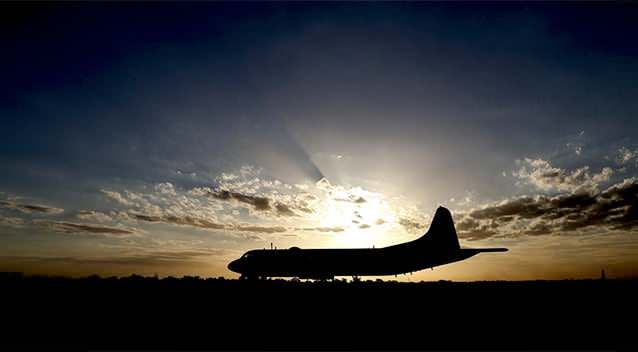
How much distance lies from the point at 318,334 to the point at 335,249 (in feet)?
107

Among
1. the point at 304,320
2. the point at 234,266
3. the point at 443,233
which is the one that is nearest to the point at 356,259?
the point at 443,233

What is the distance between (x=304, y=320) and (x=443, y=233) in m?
34.9

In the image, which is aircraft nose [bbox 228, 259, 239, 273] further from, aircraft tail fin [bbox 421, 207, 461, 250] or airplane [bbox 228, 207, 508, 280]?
aircraft tail fin [bbox 421, 207, 461, 250]

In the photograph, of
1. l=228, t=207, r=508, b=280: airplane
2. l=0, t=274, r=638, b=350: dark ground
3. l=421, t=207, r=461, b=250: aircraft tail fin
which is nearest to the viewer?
l=0, t=274, r=638, b=350: dark ground

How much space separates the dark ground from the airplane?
78.1 ft

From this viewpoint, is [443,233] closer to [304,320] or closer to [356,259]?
[356,259]

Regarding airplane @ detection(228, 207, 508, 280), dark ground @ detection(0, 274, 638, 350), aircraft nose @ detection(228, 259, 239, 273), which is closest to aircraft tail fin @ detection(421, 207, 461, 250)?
airplane @ detection(228, 207, 508, 280)

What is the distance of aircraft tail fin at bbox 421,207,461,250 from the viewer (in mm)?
42812

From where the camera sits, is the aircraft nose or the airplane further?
the aircraft nose

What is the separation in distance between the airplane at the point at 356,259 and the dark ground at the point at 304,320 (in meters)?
23.8

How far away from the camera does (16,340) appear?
29.3 feet

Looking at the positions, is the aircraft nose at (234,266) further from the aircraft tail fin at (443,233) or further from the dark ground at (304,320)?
the dark ground at (304,320)

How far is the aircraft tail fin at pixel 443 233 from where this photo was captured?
4281 centimetres

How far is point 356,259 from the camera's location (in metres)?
41.4
